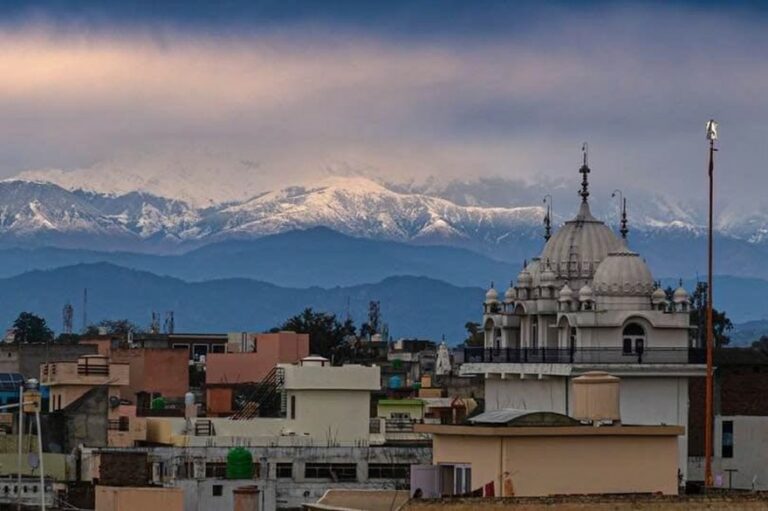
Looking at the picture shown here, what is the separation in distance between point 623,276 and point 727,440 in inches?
242

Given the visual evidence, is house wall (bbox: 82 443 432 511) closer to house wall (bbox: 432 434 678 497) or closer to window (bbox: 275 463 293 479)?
window (bbox: 275 463 293 479)

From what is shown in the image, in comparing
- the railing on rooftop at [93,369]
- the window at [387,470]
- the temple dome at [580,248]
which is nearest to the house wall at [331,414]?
the window at [387,470]

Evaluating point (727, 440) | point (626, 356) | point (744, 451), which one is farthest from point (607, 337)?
point (744, 451)

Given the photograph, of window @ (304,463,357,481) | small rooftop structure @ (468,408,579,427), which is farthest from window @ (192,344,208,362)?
small rooftop structure @ (468,408,579,427)

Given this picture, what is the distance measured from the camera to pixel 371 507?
1877 inches

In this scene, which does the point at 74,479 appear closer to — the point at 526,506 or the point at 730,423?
the point at 730,423

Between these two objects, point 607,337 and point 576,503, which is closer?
point 576,503

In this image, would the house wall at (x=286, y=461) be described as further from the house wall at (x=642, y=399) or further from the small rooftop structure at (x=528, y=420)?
the small rooftop structure at (x=528, y=420)

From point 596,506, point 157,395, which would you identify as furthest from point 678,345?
point 596,506

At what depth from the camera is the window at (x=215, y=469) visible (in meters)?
73.6

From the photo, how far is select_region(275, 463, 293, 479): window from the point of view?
245ft

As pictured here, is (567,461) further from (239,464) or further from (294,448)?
(294,448)

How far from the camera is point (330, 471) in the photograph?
75250mm

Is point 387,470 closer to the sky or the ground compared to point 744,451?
closer to the ground
